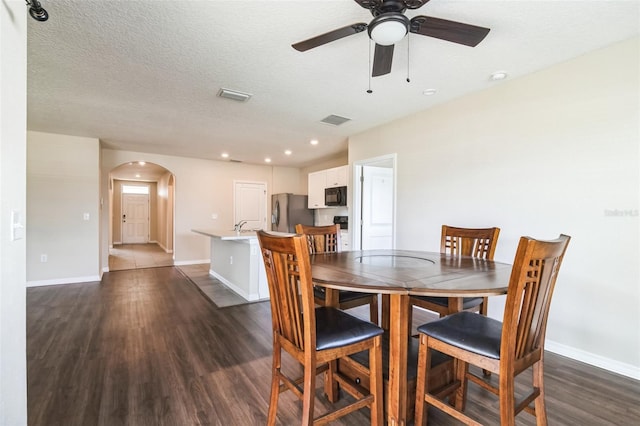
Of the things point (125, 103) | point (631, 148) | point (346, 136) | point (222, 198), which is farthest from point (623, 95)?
point (222, 198)

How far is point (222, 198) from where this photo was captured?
23.5 feet

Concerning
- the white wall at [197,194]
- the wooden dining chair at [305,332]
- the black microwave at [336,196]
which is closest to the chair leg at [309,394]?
the wooden dining chair at [305,332]

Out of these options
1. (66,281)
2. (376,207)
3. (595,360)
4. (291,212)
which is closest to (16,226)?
(595,360)

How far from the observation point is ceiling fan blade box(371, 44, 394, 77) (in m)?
1.85

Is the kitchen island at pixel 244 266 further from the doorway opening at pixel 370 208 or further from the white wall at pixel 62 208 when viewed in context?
the white wall at pixel 62 208

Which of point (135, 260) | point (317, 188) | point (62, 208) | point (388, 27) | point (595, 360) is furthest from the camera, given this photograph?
point (135, 260)

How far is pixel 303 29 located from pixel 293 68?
0.55 metres

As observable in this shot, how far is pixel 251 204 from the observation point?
24.9ft

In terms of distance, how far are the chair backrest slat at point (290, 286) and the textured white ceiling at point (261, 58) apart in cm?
152

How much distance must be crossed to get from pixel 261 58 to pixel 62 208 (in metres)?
4.69

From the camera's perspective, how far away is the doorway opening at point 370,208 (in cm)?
464

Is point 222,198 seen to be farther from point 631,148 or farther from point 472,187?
point 631,148

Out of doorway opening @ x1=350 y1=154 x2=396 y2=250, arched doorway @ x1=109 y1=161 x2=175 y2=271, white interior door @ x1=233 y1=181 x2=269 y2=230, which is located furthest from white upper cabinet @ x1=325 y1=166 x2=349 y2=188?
arched doorway @ x1=109 y1=161 x2=175 y2=271

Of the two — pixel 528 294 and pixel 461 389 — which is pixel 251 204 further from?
pixel 528 294
